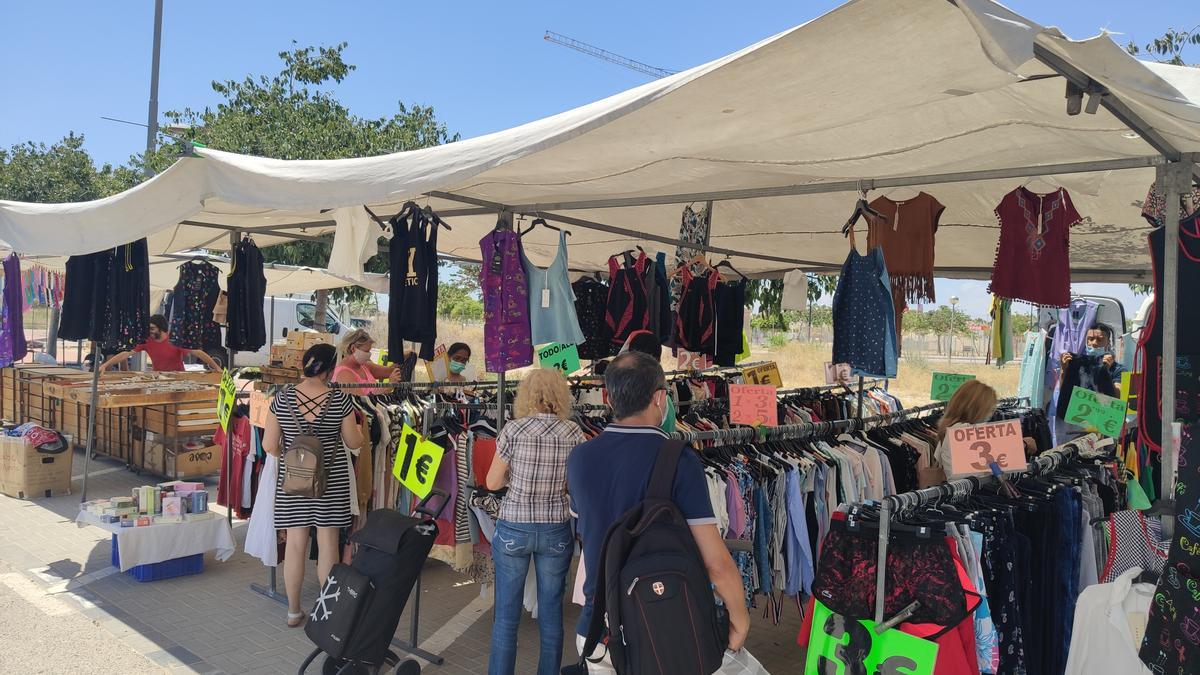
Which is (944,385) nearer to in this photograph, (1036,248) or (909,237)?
(909,237)

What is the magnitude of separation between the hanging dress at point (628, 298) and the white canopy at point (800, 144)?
996mm

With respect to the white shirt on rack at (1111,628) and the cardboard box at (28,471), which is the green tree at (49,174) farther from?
the white shirt on rack at (1111,628)

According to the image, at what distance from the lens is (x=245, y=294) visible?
709 cm

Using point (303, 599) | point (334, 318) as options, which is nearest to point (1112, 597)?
point (303, 599)

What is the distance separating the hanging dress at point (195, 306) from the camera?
754 cm

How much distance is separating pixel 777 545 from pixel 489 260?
7.37 feet

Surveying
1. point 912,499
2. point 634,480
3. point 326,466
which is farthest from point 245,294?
point 912,499

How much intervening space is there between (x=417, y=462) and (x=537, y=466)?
3.39 feet

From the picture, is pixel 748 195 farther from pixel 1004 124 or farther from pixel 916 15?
pixel 916 15

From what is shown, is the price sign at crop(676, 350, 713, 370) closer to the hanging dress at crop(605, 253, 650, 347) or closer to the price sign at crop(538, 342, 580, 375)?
the hanging dress at crop(605, 253, 650, 347)

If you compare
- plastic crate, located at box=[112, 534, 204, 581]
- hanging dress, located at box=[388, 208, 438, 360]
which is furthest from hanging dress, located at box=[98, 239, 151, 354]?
hanging dress, located at box=[388, 208, 438, 360]

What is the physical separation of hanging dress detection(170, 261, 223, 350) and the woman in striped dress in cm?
376

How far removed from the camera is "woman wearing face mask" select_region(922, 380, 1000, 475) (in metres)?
4.61

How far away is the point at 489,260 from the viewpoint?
4.70 m
